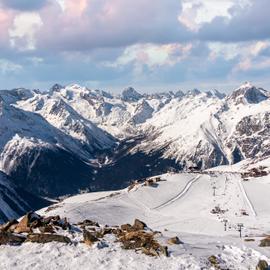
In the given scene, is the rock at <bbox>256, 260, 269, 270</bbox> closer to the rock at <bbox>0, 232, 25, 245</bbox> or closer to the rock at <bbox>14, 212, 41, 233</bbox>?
the rock at <bbox>0, 232, 25, 245</bbox>

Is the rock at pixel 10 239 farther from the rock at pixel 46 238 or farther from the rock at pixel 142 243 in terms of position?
the rock at pixel 142 243

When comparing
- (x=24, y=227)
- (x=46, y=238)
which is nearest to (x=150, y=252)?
(x=46, y=238)

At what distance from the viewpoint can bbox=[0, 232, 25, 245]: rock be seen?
5672 centimetres

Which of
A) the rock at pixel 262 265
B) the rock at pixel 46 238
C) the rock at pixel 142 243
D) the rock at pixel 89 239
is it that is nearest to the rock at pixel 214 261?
the rock at pixel 262 265

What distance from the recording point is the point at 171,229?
129625 mm

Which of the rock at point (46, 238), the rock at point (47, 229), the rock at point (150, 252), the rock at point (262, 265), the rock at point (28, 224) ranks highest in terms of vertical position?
the rock at point (28, 224)

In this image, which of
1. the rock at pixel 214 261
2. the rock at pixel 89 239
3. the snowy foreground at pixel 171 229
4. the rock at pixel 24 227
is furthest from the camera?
the rock at pixel 24 227

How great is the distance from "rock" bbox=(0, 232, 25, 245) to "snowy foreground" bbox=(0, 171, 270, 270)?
91 centimetres

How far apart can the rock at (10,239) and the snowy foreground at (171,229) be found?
0.91m

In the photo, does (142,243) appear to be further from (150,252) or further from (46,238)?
(46,238)

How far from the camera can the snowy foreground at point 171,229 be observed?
51969mm

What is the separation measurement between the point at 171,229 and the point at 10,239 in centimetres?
7605

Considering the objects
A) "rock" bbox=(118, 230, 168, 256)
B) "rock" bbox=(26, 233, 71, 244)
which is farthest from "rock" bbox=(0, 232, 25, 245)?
"rock" bbox=(118, 230, 168, 256)

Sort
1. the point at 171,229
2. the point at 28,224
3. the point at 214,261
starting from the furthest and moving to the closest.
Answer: the point at 171,229, the point at 28,224, the point at 214,261
